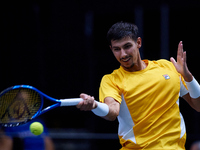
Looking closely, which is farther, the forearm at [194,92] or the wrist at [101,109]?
the forearm at [194,92]

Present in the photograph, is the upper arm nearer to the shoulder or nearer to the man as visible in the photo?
the man

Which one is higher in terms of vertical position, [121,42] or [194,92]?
[121,42]

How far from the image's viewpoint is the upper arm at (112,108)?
275cm

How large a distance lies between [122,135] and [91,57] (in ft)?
14.5

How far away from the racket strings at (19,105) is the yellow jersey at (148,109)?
0.53 meters

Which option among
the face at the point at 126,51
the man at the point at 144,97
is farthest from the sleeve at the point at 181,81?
the face at the point at 126,51

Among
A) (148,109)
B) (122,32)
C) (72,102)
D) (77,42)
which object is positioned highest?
(77,42)

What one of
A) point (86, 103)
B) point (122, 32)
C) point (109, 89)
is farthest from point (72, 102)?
point (122, 32)

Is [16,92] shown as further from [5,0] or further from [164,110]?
[5,0]

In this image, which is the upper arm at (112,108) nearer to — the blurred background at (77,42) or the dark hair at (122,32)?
the dark hair at (122,32)

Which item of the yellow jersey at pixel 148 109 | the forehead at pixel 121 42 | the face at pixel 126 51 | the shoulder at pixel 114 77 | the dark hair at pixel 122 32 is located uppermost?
the dark hair at pixel 122 32

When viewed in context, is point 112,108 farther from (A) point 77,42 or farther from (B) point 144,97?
(A) point 77,42

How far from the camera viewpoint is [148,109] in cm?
294

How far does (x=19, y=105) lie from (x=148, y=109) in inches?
39.8
